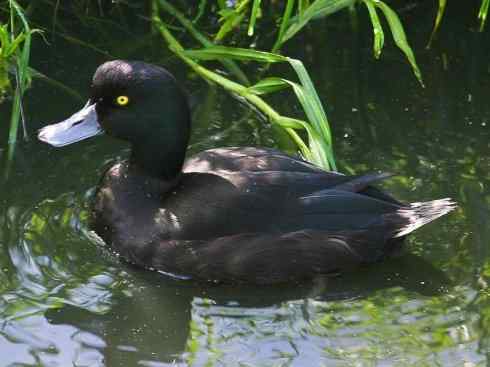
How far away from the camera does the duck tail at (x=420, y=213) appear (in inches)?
192

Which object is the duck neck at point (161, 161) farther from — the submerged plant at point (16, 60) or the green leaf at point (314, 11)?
the green leaf at point (314, 11)

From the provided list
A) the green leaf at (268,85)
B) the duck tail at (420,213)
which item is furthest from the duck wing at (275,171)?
the green leaf at (268,85)

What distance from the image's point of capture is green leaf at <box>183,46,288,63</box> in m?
5.31

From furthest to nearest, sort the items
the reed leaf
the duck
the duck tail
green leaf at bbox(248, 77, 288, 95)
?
green leaf at bbox(248, 77, 288, 95) → the reed leaf → the duck tail → the duck

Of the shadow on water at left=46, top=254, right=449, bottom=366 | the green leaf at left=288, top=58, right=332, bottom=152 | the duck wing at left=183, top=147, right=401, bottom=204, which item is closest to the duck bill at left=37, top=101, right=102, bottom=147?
the duck wing at left=183, top=147, right=401, bottom=204

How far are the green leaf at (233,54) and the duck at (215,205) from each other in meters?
0.48

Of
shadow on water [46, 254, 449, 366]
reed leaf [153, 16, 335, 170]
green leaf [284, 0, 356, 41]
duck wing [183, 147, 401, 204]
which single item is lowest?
shadow on water [46, 254, 449, 366]

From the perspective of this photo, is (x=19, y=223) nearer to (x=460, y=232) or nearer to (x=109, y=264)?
(x=109, y=264)

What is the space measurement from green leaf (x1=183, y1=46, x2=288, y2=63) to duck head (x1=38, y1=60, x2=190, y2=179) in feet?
1.69

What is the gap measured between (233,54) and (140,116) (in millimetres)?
696

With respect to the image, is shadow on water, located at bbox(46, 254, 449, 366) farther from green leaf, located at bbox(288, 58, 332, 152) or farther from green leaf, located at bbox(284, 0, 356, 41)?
green leaf, located at bbox(284, 0, 356, 41)

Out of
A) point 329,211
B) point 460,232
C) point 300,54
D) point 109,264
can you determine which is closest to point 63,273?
point 109,264

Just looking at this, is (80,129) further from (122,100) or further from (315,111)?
(315,111)

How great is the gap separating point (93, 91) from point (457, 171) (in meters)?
1.86
